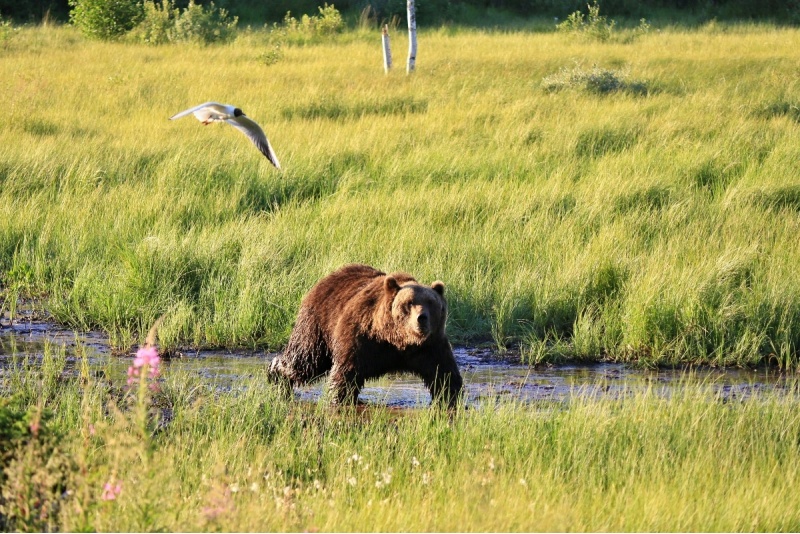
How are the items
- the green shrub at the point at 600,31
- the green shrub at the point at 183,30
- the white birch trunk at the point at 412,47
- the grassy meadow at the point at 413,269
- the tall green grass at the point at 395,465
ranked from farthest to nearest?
1. the green shrub at the point at 600,31
2. the green shrub at the point at 183,30
3. the white birch trunk at the point at 412,47
4. the grassy meadow at the point at 413,269
5. the tall green grass at the point at 395,465

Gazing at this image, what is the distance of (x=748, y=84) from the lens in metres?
16.9

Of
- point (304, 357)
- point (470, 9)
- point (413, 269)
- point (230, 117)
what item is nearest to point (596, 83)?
point (413, 269)

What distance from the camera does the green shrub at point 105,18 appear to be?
24172mm

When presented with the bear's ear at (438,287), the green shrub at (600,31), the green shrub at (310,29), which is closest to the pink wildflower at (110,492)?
the bear's ear at (438,287)

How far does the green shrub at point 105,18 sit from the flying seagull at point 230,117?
61.0ft

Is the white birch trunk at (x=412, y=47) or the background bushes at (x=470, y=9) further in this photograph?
the background bushes at (x=470, y=9)

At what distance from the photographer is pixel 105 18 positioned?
24250 millimetres

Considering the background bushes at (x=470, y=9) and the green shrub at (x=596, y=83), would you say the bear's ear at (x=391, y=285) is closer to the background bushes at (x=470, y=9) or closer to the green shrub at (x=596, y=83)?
the green shrub at (x=596, y=83)

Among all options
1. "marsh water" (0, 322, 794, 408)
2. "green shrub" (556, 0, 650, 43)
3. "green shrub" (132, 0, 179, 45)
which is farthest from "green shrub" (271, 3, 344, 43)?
"marsh water" (0, 322, 794, 408)

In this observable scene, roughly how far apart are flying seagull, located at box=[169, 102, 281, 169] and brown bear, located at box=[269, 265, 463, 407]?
872 millimetres

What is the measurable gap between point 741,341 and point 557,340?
1211 mm

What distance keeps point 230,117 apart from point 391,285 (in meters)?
1.39

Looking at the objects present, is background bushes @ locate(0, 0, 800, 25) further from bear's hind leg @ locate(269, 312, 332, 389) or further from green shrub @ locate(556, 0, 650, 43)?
bear's hind leg @ locate(269, 312, 332, 389)

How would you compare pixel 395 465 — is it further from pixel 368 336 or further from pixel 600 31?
pixel 600 31
